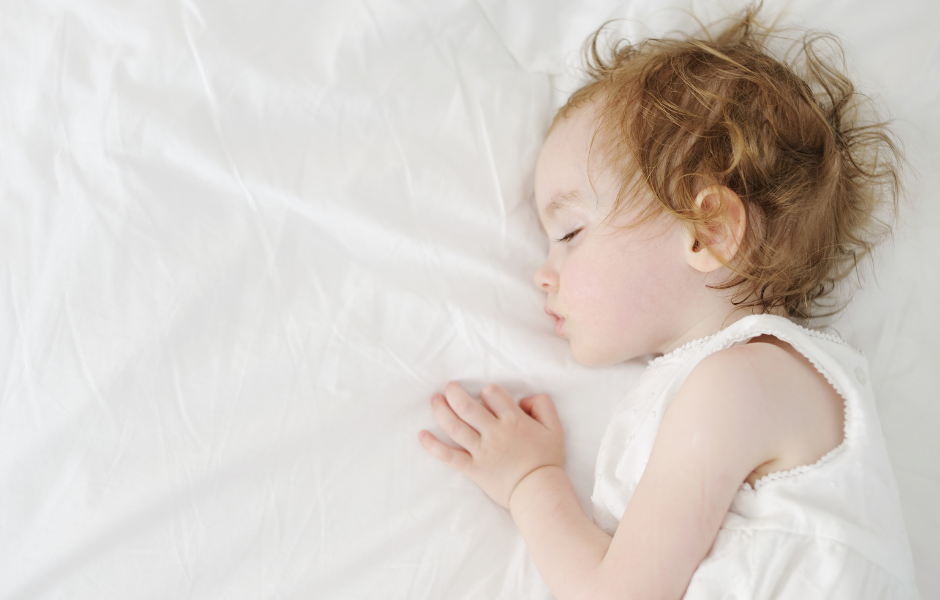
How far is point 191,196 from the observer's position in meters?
0.87

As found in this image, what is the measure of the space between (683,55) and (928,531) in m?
0.80

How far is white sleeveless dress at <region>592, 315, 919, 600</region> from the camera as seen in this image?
73 centimetres

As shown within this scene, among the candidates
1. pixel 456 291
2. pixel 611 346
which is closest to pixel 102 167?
pixel 456 291

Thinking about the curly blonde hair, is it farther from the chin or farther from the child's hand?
the child's hand

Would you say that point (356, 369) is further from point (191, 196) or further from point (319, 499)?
point (191, 196)

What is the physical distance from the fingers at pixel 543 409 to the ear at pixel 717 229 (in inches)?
12.1

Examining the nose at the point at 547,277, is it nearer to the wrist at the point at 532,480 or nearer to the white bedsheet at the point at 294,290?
the white bedsheet at the point at 294,290

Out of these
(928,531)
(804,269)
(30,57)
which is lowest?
(928,531)

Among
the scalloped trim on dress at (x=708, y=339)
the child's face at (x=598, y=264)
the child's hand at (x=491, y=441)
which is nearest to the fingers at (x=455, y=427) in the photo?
the child's hand at (x=491, y=441)

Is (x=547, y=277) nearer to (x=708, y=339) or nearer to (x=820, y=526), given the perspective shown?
(x=708, y=339)

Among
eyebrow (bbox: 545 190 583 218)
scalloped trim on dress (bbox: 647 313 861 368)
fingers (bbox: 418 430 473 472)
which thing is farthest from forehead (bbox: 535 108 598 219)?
fingers (bbox: 418 430 473 472)

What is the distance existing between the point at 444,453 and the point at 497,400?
0.12 meters

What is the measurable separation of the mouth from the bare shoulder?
0.80 feet

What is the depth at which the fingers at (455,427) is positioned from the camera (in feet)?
3.03
